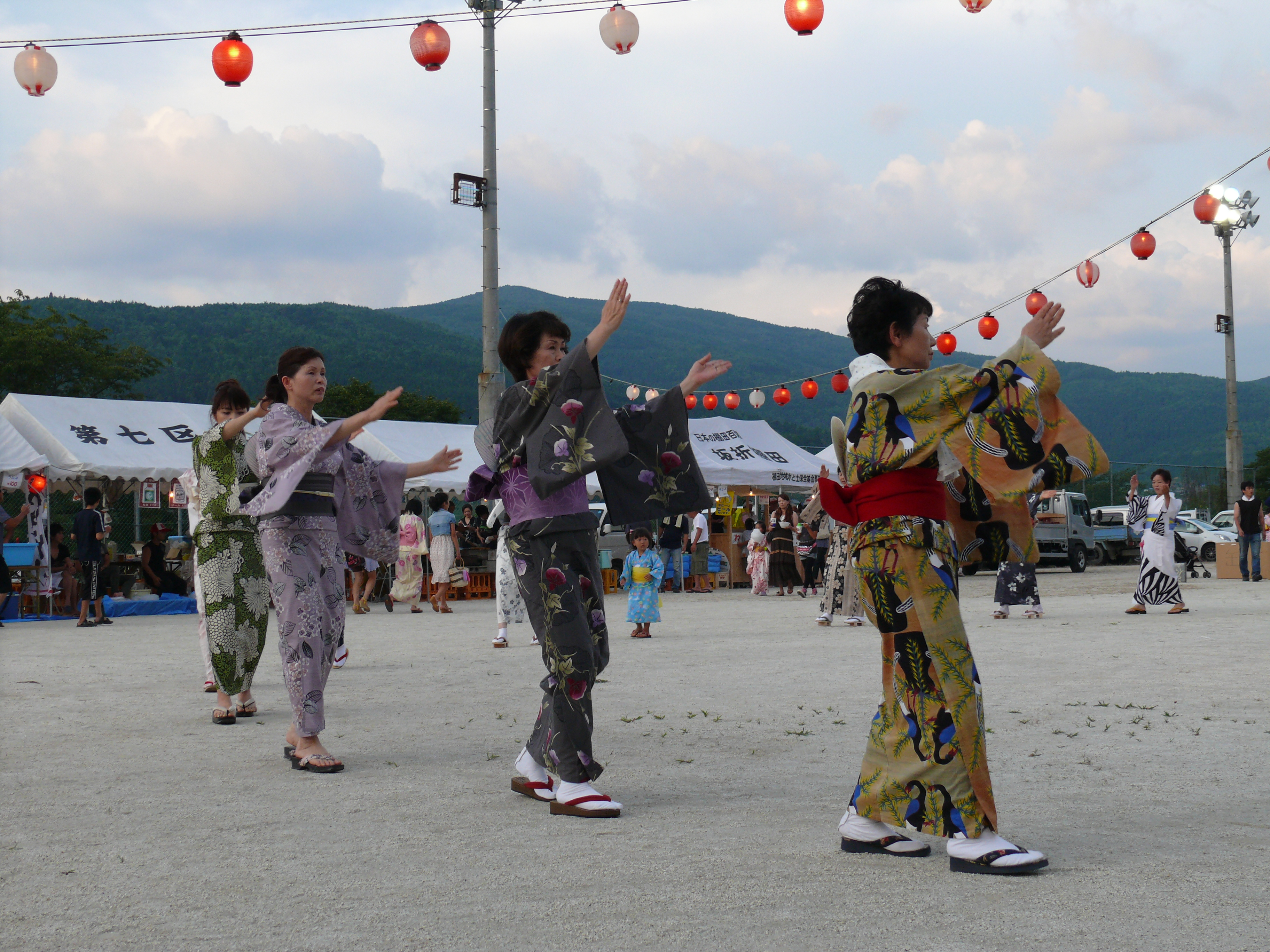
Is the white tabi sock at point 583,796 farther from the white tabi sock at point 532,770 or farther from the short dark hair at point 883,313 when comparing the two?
the short dark hair at point 883,313

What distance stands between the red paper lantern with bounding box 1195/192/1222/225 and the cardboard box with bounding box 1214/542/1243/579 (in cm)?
939

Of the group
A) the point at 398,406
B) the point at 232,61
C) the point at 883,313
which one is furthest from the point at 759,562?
the point at 398,406

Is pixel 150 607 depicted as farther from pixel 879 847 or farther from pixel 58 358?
pixel 58 358

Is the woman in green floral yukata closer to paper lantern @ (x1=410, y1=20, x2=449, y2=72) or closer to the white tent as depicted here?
paper lantern @ (x1=410, y1=20, x2=449, y2=72)

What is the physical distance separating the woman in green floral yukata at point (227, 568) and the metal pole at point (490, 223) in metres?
11.7

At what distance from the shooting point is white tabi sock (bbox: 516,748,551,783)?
13.0 ft

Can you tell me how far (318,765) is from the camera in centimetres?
446

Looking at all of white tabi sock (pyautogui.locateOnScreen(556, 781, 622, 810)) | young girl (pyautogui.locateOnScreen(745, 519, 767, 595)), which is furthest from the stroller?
white tabi sock (pyautogui.locateOnScreen(556, 781, 622, 810))

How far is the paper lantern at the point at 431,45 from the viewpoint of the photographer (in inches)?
450

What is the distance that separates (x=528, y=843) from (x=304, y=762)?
1.51 metres

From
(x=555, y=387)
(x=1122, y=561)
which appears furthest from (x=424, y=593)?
(x=1122, y=561)

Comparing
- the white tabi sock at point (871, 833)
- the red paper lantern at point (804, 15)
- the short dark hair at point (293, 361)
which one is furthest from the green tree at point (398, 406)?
the white tabi sock at point (871, 833)

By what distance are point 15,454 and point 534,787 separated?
40.9 feet

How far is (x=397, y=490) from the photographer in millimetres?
5059
